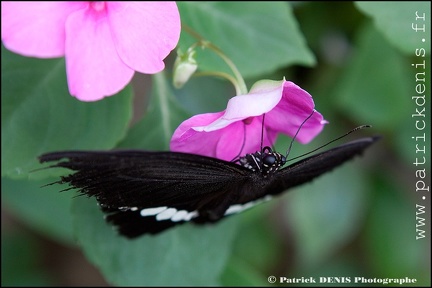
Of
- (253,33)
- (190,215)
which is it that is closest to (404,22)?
(253,33)

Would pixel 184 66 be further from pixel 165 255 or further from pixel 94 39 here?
pixel 165 255

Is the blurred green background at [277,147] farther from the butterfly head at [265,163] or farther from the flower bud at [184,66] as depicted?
the butterfly head at [265,163]

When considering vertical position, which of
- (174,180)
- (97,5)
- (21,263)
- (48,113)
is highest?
(97,5)

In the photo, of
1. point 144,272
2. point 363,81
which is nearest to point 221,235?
point 144,272

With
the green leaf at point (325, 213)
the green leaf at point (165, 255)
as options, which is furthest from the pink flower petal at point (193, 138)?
the green leaf at point (325, 213)

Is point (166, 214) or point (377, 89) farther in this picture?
point (377, 89)

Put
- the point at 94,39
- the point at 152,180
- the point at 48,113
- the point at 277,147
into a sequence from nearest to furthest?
the point at 152,180
the point at 94,39
the point at 48,113
the point at 277,147

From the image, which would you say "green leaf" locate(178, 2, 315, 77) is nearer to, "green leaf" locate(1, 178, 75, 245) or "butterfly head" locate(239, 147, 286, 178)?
"butterfly head" locate(239, 147, 286, 178)
